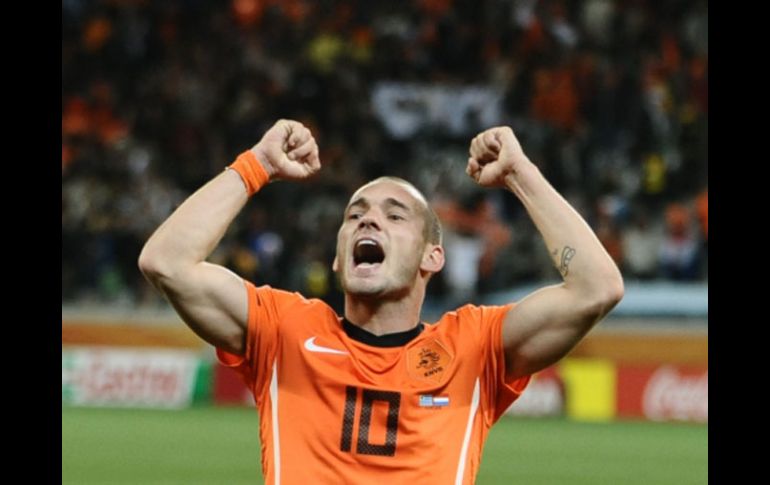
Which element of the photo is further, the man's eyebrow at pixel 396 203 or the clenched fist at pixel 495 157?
the man's eyebrow at pixel 396 203

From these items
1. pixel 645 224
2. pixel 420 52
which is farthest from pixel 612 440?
pixel 420 52

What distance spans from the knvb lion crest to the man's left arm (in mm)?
238

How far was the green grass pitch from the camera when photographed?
11.4 metres

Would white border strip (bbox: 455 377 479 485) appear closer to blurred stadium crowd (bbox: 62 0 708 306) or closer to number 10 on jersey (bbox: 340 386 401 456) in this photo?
number 10 on jersey (bbox: 340 386 401 456)

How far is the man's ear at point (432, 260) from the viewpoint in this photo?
5.54 metres

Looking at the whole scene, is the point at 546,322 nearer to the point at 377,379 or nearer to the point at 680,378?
the point at 377,379

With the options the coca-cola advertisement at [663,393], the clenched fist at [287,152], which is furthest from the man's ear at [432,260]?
the coca-cola advertisement at [663,393]

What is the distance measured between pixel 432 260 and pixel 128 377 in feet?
40.5

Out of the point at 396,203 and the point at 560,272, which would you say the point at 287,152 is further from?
the point at 560,272

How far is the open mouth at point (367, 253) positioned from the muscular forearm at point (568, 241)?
55cm

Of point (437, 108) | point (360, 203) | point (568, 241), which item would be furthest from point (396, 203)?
point (437, 108)

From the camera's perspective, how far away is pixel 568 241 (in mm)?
5176

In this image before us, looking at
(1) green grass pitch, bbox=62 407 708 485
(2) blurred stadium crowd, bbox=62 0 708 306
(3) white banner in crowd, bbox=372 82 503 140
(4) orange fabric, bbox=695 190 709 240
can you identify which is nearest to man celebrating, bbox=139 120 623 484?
(1) green grass pitch, bbox=62 407 708 485

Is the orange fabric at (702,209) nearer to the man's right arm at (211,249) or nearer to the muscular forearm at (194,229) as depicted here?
the man's right arm at (211,249)
